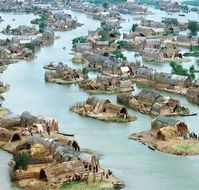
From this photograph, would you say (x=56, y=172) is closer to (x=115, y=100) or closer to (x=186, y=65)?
(x=115, y=100)

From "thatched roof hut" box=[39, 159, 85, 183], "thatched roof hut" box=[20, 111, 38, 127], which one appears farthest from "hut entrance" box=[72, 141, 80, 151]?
"thatched roof hut" box=[20, 111, 38, 127]

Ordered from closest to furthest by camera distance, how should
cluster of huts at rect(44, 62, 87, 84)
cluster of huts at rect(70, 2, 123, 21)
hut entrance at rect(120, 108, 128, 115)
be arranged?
hut entrance at rect(120, 108, 128, 115)
cluster of huts at rect(44, 62, 87, 84)
cluster of huts at rect(70, 2, 123, 21)

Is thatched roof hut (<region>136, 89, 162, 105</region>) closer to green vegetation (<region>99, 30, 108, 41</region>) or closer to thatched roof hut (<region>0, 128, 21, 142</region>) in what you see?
thatched roof hut (<region>0, 128, 21, 142</region>)

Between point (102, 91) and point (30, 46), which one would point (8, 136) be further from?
point (30, 46)

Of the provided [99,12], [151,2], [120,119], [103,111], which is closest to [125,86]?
[103,111]

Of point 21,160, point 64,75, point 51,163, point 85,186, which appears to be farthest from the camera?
A: point 64,75

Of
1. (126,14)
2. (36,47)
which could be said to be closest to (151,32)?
(36,47)
